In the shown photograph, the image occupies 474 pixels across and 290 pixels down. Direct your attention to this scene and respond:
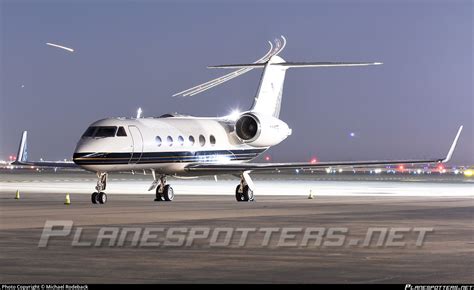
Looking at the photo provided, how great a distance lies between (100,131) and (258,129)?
8124mm

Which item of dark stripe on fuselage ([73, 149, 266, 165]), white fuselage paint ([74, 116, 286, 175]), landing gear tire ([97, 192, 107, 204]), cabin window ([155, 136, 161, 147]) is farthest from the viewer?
cabin window ([155, 136, 161, 147])

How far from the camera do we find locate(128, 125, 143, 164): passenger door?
37125 mm

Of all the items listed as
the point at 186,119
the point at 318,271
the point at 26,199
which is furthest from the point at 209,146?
the point at 318,271

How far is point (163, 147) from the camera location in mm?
38688

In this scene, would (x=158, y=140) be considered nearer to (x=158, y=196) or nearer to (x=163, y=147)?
(x=163, y=147)

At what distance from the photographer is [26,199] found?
38.7 metres

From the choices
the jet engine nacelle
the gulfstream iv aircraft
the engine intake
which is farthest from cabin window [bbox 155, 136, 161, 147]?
the engine intake

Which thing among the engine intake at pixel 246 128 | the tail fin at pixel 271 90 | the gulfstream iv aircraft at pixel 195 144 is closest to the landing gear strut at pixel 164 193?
the gulfstream iv aircraft at pixel 195 144

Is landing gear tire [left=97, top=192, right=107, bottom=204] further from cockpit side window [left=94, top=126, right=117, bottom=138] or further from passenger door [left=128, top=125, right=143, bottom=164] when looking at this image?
cockpit side window [left=94, top=126, right=117, bottom=138]

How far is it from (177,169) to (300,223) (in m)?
15.8

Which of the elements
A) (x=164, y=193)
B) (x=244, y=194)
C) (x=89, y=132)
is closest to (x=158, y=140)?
(x=164, y=193)

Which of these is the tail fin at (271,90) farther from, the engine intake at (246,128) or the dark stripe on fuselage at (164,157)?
the dark stripe on fuselage at (164,157)

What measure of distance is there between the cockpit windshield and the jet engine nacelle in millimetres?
7575

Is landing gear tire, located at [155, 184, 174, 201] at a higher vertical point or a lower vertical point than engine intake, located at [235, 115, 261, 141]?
lower
